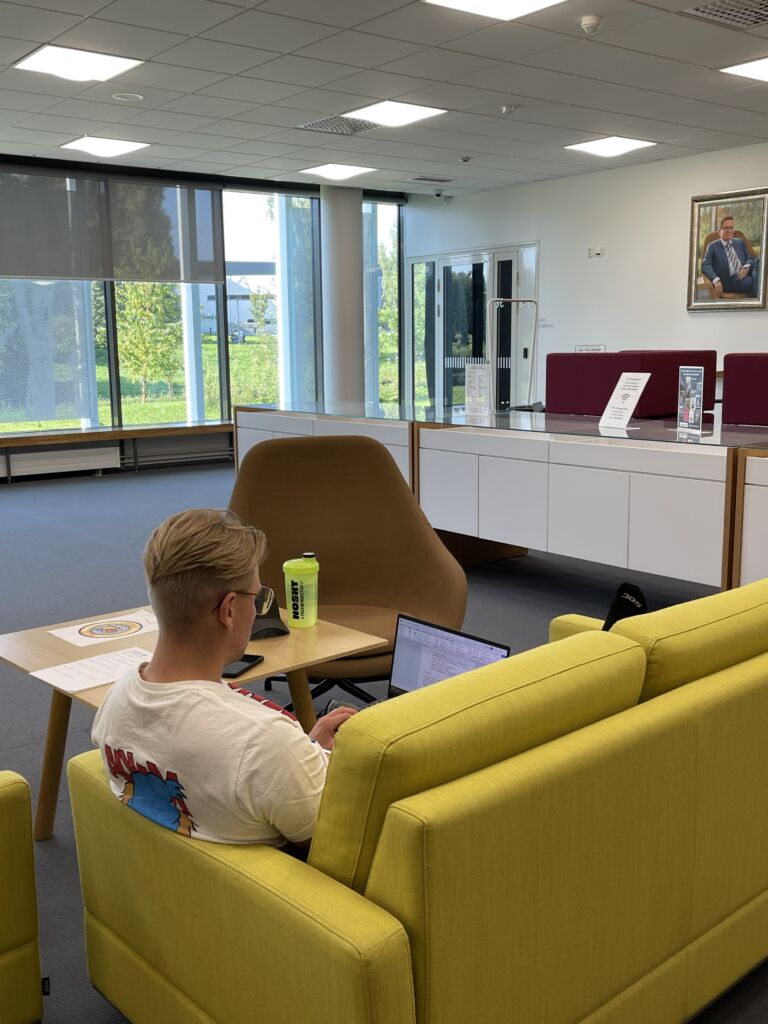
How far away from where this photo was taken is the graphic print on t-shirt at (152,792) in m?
1.57

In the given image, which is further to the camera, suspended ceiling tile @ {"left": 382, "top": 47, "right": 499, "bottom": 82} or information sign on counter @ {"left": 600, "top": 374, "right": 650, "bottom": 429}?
suspended ceiling tile @ {"left": 382, "top": 47, "right": 499, "bottom": 82}

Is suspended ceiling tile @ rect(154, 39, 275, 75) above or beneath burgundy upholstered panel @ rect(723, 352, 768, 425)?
above

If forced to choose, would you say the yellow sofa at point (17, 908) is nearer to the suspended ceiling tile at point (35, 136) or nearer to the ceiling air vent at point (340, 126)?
the ceiling air vent at point (340, 126)

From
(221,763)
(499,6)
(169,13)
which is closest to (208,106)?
(169,13)

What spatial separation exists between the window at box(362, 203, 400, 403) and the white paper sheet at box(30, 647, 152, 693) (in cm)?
1011

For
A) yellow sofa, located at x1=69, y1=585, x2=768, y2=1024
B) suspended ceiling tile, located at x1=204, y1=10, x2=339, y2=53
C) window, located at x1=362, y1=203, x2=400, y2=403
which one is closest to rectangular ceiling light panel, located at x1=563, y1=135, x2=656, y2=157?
window, located at x1=362, y1=203, x2=400, y2=403

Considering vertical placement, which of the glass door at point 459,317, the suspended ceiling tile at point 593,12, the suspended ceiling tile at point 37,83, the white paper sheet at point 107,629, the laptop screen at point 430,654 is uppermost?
the suspended ceiling tile at point 37,83

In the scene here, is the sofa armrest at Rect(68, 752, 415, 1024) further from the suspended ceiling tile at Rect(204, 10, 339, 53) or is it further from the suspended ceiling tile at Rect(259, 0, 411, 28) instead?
the suspended ceiling tile at Rect(204, 10, 339, 53)

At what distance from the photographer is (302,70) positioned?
6262 mm

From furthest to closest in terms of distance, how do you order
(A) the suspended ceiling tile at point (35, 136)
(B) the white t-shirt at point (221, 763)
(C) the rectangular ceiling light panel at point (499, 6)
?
(A) the suspended ceiling tile at point (35, 136)
(C) the rectangular ceiling light panel at point (499, 6)
(B) the white t-shirt at point (221, 763)

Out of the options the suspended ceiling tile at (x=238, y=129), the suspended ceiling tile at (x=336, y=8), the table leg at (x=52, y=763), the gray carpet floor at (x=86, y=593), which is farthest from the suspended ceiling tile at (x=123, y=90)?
the table leg at (x=52, y=763)

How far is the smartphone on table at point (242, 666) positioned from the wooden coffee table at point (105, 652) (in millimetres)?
16

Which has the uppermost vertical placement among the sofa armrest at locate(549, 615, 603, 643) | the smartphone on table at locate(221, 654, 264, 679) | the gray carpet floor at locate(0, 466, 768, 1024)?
the sofa armrest at locate(549, 615, 603, 643)

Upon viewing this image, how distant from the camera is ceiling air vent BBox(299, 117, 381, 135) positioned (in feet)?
25.4
